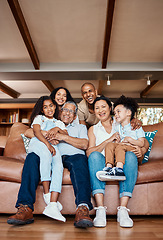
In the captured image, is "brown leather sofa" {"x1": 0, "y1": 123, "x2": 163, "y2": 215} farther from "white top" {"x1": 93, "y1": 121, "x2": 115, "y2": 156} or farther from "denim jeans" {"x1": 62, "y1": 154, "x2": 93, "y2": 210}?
"white top" {"x1": 93, "y1": 121, "x2": 115, "y2": 156}

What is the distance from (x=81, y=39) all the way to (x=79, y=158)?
11.4 ft

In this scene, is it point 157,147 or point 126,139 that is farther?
point 157,147

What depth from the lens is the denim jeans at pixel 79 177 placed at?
5.25 ft

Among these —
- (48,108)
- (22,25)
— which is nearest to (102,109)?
(48,108)

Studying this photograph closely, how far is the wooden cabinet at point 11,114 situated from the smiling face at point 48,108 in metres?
6.06

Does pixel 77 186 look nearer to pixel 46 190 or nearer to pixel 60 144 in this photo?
pixel 46 190

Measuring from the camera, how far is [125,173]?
1.77 metres

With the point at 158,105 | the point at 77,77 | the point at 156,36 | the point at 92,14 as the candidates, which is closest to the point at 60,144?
the point at 92,14

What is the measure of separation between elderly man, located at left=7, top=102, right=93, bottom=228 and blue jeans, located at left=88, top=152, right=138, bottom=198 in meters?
0.06

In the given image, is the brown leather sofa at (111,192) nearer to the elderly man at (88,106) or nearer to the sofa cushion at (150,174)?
the sofa cushion at (150,174)

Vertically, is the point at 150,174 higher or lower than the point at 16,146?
lower

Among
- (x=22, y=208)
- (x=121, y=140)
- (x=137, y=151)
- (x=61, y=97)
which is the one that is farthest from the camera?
(x=61, y=97)

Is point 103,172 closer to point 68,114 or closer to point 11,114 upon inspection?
point 68,114

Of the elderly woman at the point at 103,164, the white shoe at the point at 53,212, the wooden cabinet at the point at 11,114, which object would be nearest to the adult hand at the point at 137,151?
the elderly woman at the point at 103,164
